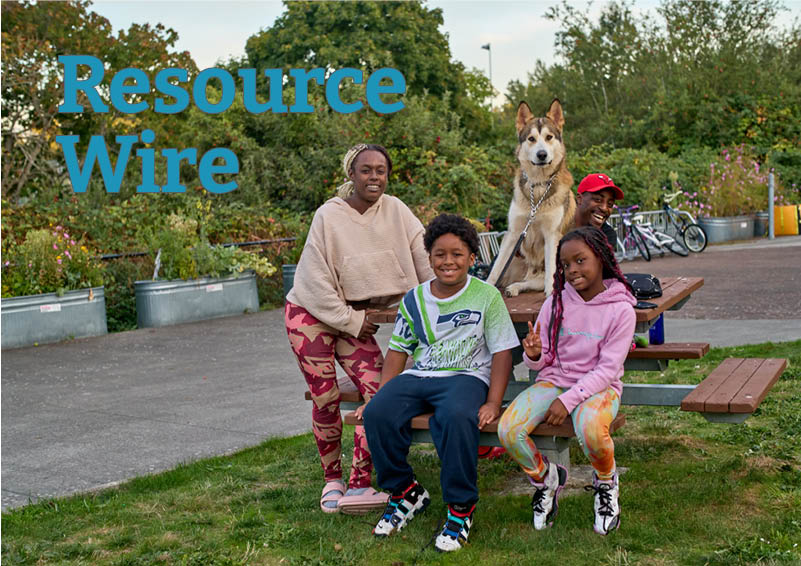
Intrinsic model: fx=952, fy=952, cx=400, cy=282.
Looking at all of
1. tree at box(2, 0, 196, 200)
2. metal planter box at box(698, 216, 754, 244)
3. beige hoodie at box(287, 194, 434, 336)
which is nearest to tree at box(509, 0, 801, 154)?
metal planter box at box(698, 216, 754, 244)

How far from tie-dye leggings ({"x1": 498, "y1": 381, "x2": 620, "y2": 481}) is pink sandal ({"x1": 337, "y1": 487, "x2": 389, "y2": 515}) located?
81cm

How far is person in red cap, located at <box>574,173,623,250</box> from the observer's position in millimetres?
5094

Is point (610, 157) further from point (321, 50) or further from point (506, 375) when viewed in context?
point (506, 375)

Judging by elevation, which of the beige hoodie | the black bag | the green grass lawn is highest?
the beige hoodie

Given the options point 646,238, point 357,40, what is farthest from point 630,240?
point 357,40

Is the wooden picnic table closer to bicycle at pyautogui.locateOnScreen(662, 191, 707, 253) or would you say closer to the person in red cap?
the person in red cap

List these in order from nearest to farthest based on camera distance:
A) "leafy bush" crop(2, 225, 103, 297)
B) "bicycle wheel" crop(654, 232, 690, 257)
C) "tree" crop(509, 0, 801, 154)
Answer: "leafy bush" crop(2, 225, 103, 297), "bicycle wheel" crop(654, 232, 690, 257), "tree" crop(509, 0, 801, 154)

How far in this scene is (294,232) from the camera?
16.1 m

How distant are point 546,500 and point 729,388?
1020 mm

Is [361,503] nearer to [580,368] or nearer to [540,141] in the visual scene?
[580,368]

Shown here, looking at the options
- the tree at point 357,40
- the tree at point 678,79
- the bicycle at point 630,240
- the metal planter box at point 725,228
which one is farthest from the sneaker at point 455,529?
the tree at point 357,40

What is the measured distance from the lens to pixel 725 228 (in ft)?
77.6

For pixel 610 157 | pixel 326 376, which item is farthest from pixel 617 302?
pixel 610 157

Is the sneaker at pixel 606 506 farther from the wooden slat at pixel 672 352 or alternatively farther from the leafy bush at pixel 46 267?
the leafy bush at pixel 46 267
